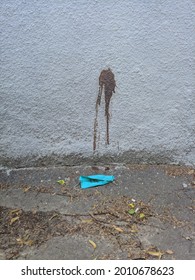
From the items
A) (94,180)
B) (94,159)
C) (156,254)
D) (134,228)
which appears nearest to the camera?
(156,254)

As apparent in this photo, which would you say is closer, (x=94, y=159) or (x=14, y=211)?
(x=14, y=211)

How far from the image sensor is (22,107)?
2395 millimetres

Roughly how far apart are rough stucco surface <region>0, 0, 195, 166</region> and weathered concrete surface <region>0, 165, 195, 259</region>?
14 cm

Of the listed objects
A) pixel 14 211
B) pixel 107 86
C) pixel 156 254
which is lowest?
pixel 156 254

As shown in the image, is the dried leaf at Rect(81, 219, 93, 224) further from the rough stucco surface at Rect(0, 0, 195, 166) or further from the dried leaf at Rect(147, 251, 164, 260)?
the rough stucco surface at Rect(0, 0, 195, 166)

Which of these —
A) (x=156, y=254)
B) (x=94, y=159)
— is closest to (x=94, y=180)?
(x=94, y=159)

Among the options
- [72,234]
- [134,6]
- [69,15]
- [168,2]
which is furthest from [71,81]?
[72,234]

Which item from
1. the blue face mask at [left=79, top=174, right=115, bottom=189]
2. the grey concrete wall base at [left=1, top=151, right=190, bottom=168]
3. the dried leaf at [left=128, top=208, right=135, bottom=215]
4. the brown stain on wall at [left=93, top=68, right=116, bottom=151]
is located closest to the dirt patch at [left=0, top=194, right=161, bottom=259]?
the dried leaf at [left=128, top=208, right=135, bottom=215]

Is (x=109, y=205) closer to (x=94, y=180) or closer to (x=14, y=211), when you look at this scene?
(x=94, y=180)

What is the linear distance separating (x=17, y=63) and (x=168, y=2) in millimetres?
1172

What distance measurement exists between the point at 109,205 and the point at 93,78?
0.94 meters

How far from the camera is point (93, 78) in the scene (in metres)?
2.38

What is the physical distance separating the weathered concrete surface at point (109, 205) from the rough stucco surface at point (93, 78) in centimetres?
14

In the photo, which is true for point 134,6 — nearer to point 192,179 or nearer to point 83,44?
point 83,44
